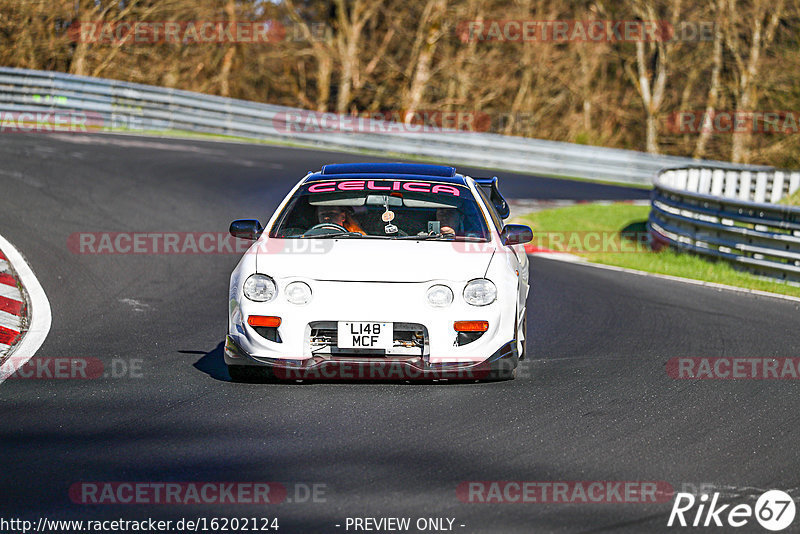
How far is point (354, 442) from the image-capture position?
18.4ft

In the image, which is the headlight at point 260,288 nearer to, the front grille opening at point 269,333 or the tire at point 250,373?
the front grille opening at point 269,333

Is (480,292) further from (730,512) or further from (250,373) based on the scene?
(730,512)

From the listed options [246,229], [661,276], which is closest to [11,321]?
[246,229]

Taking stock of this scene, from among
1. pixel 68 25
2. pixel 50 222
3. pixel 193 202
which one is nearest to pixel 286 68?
pixel 68 25

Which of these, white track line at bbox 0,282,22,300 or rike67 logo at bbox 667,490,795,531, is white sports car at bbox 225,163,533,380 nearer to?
rike67 logo at bbox 667,490,795,531

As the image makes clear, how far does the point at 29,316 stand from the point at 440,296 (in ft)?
13.7

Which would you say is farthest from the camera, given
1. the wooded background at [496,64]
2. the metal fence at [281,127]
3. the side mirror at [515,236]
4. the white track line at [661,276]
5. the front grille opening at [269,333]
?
the wooded background at [496,64]

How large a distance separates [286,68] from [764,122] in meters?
19.0

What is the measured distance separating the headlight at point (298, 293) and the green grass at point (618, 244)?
26.1 feet

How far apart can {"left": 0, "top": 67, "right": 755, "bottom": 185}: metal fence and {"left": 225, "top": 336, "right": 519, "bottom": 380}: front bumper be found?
18589 millimetres

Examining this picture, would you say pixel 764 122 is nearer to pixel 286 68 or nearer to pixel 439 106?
pixel 439 106

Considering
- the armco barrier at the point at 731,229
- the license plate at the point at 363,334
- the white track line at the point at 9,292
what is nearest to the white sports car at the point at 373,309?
the license plate at the point at 363,334

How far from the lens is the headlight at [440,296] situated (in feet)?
22.0

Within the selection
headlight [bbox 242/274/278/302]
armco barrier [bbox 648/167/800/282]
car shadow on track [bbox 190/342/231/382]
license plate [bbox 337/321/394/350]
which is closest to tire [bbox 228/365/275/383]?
car shadow on track [bbox 190/342/231/382]
